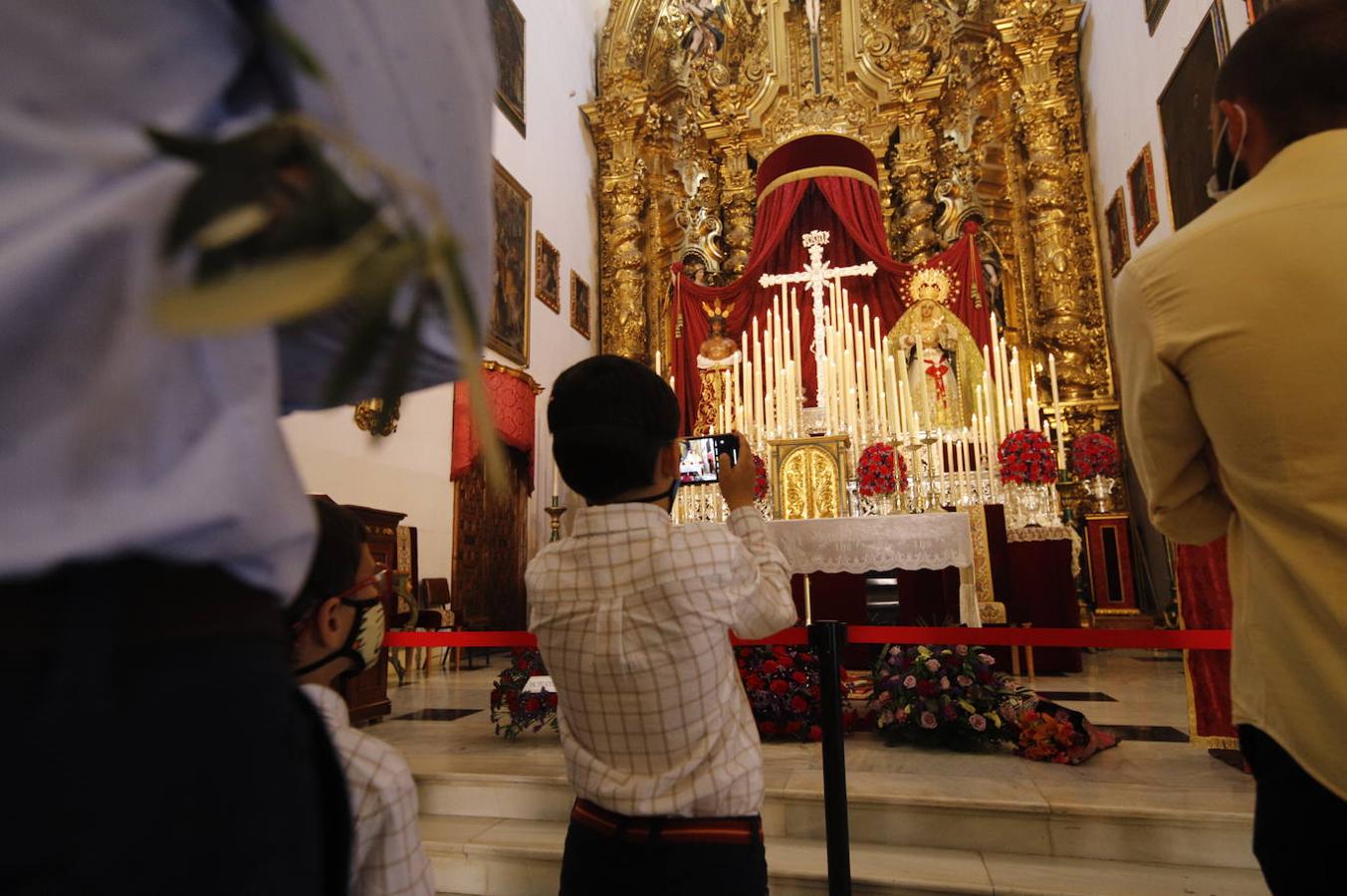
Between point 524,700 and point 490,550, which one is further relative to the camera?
point 490,550

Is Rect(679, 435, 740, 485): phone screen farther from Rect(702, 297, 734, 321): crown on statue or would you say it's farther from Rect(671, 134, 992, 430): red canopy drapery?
Rect(702, 297, 734, 321): crown on statue

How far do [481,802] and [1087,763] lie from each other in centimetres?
231

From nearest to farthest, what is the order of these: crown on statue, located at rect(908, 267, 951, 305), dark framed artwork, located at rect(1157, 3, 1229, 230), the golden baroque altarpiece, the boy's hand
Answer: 1. the boy's hand
2. dark framed artwork, located at rect(1157, 3, 1229, 230)
3. crown on statue, located at rect(908, 267, 951, 305)
4. the golden baroque altarpiece

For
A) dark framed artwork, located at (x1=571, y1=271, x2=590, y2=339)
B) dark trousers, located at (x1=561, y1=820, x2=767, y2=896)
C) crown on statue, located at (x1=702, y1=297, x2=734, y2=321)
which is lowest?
dark trousers, located at (x1=561, y1=820, x2=767, y2=896)

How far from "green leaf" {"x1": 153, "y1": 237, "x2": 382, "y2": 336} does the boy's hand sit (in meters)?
1.18

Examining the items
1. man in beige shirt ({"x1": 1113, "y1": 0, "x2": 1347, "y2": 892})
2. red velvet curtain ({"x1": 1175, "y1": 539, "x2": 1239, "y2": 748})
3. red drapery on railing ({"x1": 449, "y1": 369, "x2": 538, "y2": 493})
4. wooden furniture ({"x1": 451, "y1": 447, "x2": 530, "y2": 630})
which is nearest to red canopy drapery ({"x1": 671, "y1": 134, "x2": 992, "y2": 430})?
red drapery on railing ({"x1": 449, "y1": 369, "x2": 538, "y2": 493})

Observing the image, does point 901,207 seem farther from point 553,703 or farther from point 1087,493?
point 553,703

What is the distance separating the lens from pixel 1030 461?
5.55 metres

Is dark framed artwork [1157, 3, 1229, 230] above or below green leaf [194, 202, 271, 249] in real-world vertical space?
above

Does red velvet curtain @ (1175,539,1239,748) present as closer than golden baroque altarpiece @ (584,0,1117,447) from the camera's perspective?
Yes

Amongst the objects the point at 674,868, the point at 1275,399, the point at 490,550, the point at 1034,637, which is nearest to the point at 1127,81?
the point at 490,550

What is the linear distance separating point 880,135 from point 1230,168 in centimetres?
1053

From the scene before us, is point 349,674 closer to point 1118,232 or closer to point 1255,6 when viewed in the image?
point 1255,6

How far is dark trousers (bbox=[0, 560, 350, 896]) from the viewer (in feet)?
1.27
